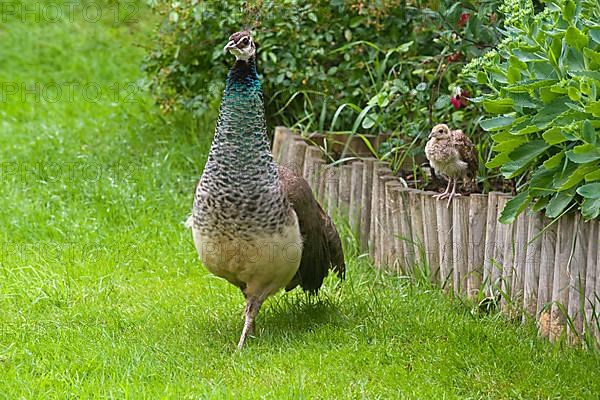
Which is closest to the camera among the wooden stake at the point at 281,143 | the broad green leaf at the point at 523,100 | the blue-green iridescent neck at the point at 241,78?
the broad green leaf at the point at 523,100

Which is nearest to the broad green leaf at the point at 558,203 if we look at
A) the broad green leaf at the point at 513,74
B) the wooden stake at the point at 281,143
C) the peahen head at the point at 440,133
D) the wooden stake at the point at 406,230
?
the broad green leaf at the point at 513,74

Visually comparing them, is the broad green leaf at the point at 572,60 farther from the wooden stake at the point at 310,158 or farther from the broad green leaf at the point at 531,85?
the wooden stake at the point at 310,158

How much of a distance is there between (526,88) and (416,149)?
2029 millimetres

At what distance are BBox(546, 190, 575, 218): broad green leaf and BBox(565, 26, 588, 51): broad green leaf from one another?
69 centimetres

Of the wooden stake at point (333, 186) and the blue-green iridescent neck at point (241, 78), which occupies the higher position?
the blue-green iridescent neck at point (241, 78)

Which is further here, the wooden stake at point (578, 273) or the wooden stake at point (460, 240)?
the wooden stake at point (460, 240)

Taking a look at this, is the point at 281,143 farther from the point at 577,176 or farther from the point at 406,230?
the point at 577,176

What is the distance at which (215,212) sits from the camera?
5074mm

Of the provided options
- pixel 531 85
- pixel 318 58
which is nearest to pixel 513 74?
pixel 531 85

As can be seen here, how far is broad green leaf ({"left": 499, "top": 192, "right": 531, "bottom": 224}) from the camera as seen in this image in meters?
5.02

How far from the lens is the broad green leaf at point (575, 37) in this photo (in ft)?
14.9

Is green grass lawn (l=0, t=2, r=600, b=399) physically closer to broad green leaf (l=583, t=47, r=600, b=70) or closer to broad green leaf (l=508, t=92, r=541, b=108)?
broad green leaf (l=508, t=92, r=541, b=108)

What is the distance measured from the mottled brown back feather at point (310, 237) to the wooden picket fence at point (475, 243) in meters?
0.63

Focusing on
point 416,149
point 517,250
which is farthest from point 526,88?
point 416,149
